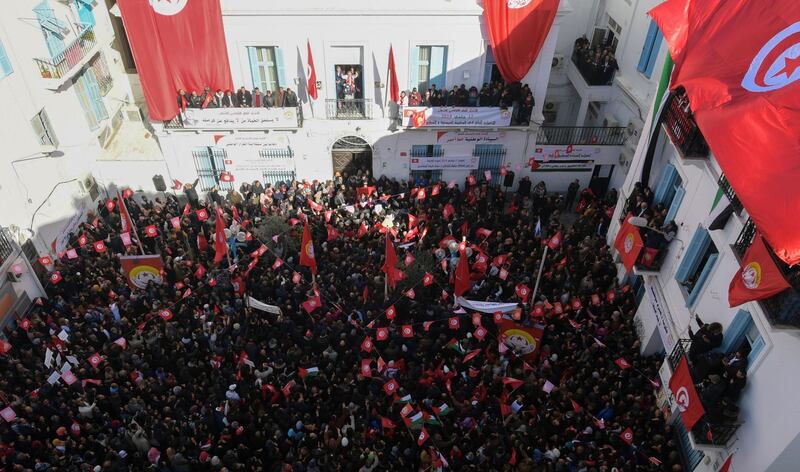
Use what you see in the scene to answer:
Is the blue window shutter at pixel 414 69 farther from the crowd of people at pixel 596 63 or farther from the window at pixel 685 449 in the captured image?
the window at pixel 685 449

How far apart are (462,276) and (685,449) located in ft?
24.1

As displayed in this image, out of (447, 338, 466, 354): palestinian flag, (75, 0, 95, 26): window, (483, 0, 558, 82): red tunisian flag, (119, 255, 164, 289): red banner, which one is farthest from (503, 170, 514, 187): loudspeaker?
(75, 0, 95, 26): window

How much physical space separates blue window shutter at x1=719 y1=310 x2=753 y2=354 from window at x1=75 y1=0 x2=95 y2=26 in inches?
964

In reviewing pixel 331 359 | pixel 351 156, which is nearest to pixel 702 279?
pixel 331 359

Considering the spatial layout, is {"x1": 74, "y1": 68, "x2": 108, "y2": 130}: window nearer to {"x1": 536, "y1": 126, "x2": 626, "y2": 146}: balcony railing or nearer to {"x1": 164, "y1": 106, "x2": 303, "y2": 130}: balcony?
{"x1": 164, "y1": 106, "x2": 303, "y2": 130}: balcony

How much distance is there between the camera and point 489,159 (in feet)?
79.7

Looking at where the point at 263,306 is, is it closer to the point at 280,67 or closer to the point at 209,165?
the point at 209,165

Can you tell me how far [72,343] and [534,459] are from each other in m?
13.2

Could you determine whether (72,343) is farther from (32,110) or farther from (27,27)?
(27,27)

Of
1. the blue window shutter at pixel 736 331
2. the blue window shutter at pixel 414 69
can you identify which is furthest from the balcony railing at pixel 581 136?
the blue window shutter at pixel 736 331

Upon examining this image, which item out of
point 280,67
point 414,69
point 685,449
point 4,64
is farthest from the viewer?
point 414,69

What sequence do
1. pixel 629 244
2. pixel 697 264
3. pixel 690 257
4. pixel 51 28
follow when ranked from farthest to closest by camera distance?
pixel 51 28, pixel 629 244, pixel 690 257, pixel 697 264

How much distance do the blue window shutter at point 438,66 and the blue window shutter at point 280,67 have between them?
5.84 m

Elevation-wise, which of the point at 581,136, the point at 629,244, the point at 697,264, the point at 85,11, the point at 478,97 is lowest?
the point at 581,136
